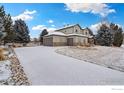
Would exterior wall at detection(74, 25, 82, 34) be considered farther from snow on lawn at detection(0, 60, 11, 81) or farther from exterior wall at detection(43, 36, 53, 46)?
snow on lawn at detection(0, 60, 11, 81)

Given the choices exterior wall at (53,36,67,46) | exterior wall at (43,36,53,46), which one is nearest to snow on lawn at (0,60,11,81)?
exterior wall at (43,36,53,46)

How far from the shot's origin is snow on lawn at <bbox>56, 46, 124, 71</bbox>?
3104 mm

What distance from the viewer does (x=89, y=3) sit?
2.89m

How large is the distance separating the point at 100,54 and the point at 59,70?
Result: 736 mm

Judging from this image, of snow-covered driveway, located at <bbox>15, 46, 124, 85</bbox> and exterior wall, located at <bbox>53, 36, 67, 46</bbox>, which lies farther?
exterior wall, located at <bbox>53, 36, 67, 46</bbox>

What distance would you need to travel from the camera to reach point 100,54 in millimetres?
3279

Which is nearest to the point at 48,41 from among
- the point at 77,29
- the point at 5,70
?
the point at 77,29

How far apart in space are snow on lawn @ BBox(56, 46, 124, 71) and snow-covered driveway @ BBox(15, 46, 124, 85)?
0.34 feet

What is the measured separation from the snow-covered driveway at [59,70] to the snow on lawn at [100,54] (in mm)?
105

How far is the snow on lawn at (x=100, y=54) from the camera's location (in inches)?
122

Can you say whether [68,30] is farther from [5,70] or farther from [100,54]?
[5,70]

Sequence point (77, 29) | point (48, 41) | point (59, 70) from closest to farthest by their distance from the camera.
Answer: point (59, 70), point (77, 29), point (48, 41)

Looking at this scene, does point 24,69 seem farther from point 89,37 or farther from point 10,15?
point 89,37
